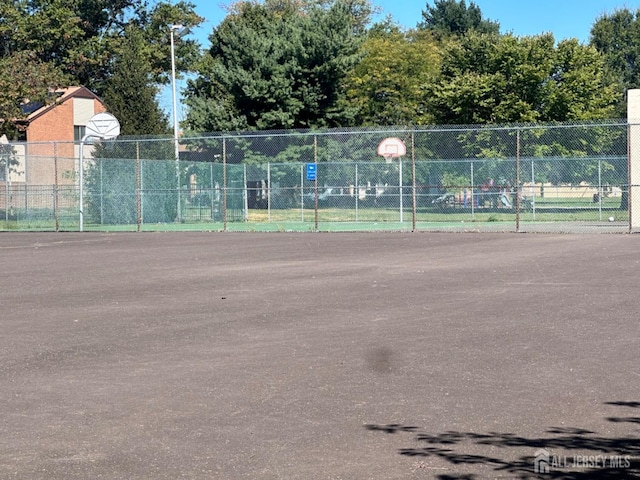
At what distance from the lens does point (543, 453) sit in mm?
5516

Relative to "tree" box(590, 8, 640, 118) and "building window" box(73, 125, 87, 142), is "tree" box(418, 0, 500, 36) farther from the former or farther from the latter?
"building window" box(73, 125, 87, 142)

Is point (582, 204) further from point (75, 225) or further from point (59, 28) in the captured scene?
point (59, 28)

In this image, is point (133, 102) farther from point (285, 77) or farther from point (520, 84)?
point (520, 84)

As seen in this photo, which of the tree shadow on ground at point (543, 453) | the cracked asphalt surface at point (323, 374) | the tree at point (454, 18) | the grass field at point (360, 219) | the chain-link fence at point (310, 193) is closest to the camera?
the tree shadow on ground at point (543, 453)

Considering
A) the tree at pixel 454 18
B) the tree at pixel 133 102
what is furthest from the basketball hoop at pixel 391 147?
the tree at pixel 454 18

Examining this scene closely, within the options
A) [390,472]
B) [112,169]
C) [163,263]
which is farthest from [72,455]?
[112,169]

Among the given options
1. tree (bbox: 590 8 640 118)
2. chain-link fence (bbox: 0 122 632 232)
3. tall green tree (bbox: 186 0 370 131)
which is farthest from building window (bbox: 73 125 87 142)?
tree (bbox: 590 8 640 118)

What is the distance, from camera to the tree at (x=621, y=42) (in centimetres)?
7162

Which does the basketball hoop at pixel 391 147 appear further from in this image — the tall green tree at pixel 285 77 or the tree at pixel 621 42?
the tree at pixel 621 42

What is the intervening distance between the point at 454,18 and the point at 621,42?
32.2 meters

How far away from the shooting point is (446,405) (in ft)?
22.3

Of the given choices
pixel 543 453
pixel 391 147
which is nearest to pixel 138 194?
pixel 391 147

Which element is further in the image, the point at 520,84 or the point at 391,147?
the point at 520,84

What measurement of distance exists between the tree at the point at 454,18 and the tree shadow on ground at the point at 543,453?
9859 cm
